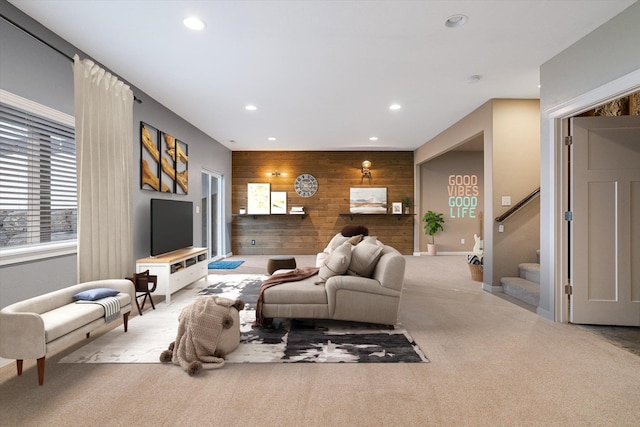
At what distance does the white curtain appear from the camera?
3295 mm

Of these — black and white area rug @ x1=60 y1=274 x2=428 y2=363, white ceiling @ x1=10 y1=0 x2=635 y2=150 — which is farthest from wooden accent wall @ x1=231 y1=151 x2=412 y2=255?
black and white area rug @ x1=60 y1=274 x2=428 y2=363

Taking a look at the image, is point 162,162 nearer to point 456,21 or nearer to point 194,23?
point 194,23

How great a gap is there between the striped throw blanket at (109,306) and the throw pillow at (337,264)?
1866 mm

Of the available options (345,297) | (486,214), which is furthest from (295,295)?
(486,214)

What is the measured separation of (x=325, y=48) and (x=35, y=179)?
2.95 metres

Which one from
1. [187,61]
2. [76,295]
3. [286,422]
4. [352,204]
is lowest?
[286,422]

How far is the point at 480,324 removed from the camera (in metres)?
3.53

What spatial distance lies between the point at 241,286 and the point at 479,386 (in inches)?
148

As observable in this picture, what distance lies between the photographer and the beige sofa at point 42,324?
2.23m

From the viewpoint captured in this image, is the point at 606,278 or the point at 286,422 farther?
the point at 606,278

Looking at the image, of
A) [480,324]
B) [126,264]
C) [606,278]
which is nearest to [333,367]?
[480,324]

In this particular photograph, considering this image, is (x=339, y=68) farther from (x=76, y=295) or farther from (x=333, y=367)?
(x=76, y=295)

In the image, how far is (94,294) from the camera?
2938 mm

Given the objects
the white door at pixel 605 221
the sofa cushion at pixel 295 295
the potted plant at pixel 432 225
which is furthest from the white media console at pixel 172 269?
the potted plant at pixel 432 225
